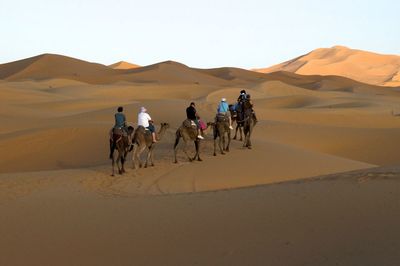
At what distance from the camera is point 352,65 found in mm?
151500

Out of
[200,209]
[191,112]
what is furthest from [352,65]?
[200,209]

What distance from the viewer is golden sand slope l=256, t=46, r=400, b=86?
133625 millimetres

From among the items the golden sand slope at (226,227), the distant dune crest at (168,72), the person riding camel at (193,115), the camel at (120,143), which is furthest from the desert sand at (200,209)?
the distant dune crest at (168,72)

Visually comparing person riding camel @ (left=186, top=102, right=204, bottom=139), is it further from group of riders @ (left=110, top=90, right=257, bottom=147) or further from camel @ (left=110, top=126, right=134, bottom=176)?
camel @ (left=110, top=126, right=134, bottom=176)

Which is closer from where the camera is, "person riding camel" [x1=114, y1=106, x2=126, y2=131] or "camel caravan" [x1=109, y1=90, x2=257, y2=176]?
"person riding camel" [x1=114, y1=106, x2=126, y2=131]

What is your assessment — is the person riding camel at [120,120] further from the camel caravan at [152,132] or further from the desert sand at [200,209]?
the desert sand at [200,209]

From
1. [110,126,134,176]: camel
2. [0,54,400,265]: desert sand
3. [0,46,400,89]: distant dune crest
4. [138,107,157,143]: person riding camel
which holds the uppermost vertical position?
[0,46,400,89]: distant dune crest

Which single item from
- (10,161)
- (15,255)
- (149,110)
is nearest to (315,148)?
(149,110)

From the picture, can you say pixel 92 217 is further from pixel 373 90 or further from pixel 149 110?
pixel 373 90

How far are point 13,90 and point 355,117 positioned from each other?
3330 centimetres

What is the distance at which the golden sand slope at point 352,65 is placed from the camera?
438 feet

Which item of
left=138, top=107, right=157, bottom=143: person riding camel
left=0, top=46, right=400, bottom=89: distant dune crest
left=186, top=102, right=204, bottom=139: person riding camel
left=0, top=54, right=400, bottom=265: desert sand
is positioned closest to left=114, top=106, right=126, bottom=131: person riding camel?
left=138, top=107, right=157, bottom=143: person riding camel

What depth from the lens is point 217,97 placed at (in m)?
55.4

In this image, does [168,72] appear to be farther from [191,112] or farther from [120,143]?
[120,143]
